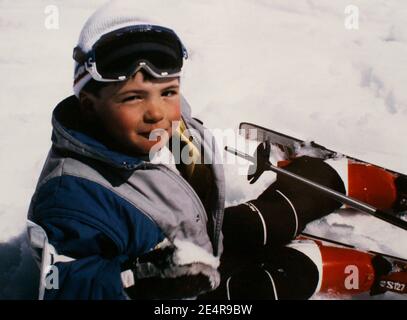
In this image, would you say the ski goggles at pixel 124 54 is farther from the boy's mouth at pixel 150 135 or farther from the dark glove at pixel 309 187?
the dark glove at pixel 309 187

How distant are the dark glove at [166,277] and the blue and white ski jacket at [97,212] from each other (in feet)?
0.06

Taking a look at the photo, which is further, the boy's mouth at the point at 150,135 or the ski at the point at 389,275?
Answer: the ski at the point at 389,275

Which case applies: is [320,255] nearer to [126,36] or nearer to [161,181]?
[161,181]

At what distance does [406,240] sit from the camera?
4.00 feet

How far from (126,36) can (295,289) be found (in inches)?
27.3

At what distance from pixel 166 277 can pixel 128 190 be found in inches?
7.8

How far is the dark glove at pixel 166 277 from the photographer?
91 centimetres

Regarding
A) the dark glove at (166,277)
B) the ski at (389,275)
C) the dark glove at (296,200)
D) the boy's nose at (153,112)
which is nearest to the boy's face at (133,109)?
the boy's nose at (153,112)

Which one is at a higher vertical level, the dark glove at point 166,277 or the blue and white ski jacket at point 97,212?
the blue and white ski jacket at point 97,212

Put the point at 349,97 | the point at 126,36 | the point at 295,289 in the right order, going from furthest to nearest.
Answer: the point at 349,97 → the point at 295,289 → the point at 126,36

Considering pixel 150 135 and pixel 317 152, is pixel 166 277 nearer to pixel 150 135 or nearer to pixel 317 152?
pixel 150 135

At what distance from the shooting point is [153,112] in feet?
2.97

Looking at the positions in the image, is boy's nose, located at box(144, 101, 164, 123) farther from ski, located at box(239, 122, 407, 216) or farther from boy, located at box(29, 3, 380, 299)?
ski, located at box(239, 122, 407, 216)
